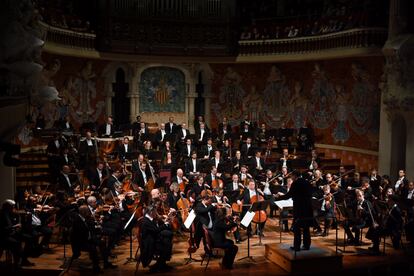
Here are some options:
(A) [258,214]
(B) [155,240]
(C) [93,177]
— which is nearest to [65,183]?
(C) [93,177]

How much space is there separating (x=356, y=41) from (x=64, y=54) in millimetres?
8764

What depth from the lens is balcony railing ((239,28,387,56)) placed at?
15797 mm

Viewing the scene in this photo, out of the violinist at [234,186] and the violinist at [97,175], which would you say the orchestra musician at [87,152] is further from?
the violinist at [234,186]

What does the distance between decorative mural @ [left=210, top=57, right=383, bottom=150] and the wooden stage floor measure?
20.6ft

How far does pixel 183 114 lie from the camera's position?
20.4 metres

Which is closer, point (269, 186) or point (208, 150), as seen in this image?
point (269, 186)

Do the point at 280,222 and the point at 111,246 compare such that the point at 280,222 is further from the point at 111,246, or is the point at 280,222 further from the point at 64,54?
the point at 64,54

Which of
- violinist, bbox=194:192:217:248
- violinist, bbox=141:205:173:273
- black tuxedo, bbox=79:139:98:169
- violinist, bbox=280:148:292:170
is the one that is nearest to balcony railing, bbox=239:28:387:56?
violinist, bbox=280:148:292:170

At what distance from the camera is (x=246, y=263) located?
10.3m

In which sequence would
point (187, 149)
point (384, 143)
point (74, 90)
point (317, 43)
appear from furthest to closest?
point (74, 90), point (317, 43), point (384, 143), point (187, 149)

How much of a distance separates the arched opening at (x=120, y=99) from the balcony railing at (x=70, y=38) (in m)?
2.08

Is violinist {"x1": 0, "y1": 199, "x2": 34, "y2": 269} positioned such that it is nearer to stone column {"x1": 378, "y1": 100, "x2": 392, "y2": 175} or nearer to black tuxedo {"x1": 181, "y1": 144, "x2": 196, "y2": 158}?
black tuxedo {"x1": 181, "y1": 144, "x2": 196, "y2": 158}

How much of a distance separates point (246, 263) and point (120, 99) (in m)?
11.0

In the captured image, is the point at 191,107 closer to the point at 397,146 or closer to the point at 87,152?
the point at 87,152
